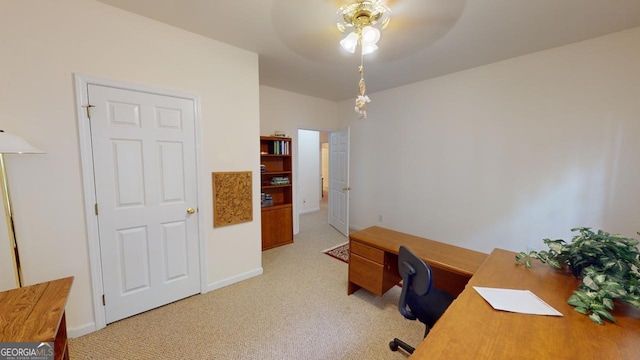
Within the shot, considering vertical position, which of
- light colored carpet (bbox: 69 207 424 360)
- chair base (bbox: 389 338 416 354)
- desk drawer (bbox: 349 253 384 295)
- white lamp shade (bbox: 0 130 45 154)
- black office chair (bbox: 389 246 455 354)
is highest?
white lamp shade (bbox: 0 130 45 154)

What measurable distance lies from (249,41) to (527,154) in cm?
344

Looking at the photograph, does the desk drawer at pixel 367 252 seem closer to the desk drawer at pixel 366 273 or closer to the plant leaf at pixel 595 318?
the desk drawer at pixel 366 273

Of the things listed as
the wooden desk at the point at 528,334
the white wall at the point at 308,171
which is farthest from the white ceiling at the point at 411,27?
the white wall at the point at 308,171

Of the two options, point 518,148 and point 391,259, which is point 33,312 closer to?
point 391,259

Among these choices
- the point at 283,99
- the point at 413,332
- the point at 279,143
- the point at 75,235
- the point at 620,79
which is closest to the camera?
the point at 75,235

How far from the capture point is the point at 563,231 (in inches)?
102

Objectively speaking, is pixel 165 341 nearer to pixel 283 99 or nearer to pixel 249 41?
pixel 249 41

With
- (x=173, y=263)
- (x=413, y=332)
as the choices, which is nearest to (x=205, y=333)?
(x=173, y=263)

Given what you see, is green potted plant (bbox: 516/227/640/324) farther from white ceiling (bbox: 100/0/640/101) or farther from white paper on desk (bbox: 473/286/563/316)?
white ceiling (bbox: 100/0/640/101)

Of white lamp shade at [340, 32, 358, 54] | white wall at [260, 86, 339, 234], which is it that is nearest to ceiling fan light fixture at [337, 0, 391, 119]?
white lamp shade at [340, 32, 358, 54]

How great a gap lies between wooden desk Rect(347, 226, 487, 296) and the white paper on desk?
1.34ft

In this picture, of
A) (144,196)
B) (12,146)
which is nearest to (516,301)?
(144,196)

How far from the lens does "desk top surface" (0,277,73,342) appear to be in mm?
1053

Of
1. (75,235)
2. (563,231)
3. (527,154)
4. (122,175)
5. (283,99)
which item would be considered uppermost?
(283,99)
